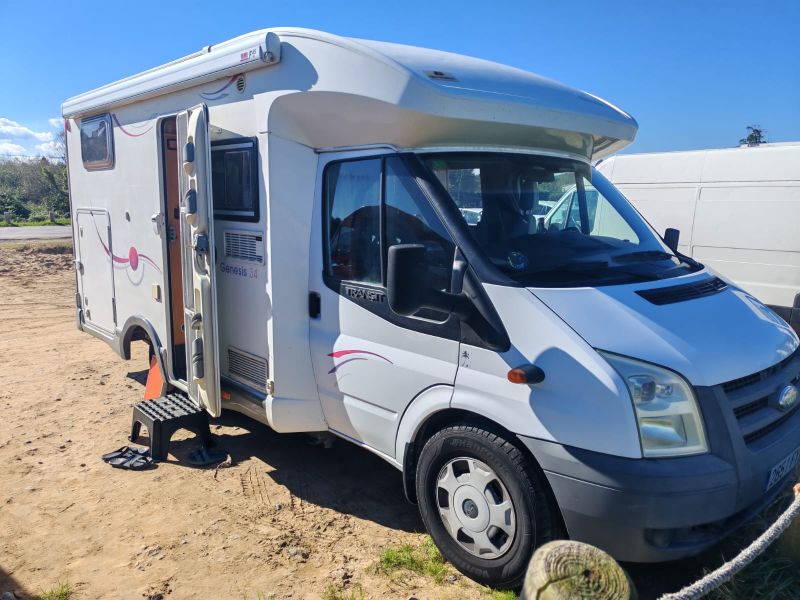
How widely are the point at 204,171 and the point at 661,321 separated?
→ 117 inches

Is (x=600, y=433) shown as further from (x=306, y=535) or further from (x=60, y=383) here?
(x=60, y=383)

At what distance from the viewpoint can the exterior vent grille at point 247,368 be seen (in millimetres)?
4160

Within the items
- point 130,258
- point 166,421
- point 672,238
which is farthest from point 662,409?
point 130,258

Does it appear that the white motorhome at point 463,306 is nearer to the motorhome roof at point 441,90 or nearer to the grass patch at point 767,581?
the motorhome roof at point 441,90

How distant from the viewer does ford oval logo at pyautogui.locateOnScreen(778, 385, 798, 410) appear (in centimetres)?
304

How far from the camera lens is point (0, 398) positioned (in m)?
5.98

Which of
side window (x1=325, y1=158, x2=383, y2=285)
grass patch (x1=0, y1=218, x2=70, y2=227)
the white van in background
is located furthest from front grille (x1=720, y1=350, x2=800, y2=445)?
grass patch (x1=0, y1=218, x2=70, y2=227)

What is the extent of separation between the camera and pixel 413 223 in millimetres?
3352

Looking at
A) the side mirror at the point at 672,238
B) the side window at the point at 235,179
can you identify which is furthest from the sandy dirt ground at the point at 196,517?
the side mirror at the point at 672,238

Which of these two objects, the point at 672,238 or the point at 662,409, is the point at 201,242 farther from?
the point at 672,238

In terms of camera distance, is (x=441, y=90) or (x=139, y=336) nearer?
(x=441, y=90)

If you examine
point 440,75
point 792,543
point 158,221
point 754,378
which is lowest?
point 792,543

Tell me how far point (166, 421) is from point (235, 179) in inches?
74.1

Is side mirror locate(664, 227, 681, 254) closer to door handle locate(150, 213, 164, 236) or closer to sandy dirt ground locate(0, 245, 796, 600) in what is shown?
sandy dirt ground locate(0, 245, 796, 600)
